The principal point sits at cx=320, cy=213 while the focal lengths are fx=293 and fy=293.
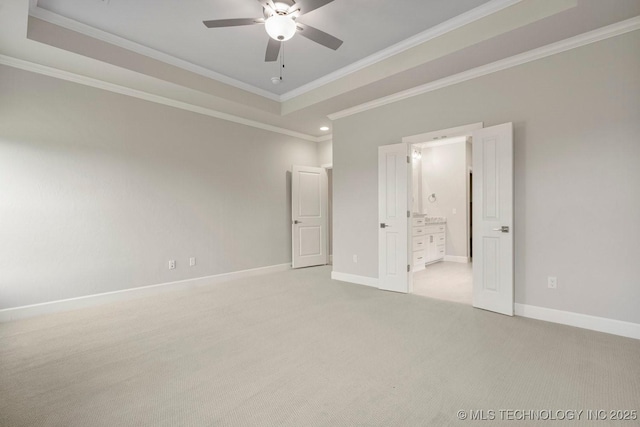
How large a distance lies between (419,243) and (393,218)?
186 cm

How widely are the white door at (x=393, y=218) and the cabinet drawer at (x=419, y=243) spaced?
1513 millimetres

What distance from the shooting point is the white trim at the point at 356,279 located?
4621 millimetres

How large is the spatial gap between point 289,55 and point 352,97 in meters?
1.11

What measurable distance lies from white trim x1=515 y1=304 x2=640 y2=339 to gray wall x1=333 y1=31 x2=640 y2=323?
0.05 metres

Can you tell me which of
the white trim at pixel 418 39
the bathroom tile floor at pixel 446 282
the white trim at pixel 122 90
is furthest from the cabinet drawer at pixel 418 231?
the white trim at pixel 122 90

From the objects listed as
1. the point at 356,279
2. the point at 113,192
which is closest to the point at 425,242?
the point at 356,279

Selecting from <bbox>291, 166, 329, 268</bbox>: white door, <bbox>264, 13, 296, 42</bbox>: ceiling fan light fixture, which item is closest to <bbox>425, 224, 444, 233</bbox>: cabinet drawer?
<bbox>291, 166, 329, 268</bbox>: white door

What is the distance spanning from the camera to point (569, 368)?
2137 millimetres

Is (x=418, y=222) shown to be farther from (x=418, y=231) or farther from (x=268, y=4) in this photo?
(x=268, y=4)

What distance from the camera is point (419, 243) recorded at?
584 cm

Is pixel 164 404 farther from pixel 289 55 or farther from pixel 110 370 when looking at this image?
pixel 289 55

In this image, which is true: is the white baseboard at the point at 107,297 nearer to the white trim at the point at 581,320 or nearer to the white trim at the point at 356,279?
the white trim at the point at 356,279

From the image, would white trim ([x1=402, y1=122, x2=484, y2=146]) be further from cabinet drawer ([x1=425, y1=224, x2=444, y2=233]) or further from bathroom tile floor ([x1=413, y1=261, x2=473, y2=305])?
cabinet drawer ([x1=425, y1=224, x2=444, y2=233])

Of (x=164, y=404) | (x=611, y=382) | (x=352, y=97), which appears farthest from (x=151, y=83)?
(x=611, y=382)
